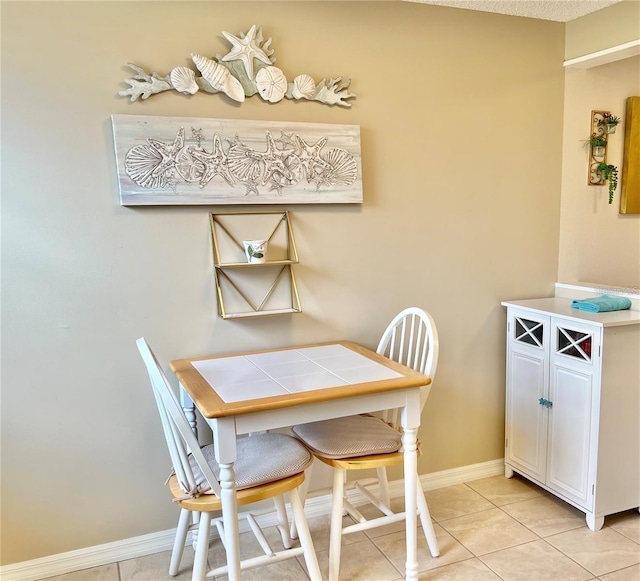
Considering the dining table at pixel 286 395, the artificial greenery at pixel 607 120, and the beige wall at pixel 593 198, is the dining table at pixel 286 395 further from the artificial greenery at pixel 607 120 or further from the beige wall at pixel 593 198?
the artificial greenery at pixel 607 120

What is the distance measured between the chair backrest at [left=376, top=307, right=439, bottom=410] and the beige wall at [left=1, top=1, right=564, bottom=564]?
158 mm

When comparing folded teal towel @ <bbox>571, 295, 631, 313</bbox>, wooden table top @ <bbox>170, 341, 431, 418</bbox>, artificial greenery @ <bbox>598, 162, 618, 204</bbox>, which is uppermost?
artificial greenery @ <bbox>598, 162, 618, 204</bbox>

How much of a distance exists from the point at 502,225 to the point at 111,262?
6.11ft

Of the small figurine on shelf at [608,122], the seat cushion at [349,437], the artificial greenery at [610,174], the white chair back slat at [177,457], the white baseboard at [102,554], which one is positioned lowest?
the white baseboard at [102,554]

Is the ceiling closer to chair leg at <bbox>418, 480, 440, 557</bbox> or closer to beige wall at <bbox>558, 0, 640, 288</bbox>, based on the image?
beige wall at <bbox>558, 0, 640, 288</bbox>

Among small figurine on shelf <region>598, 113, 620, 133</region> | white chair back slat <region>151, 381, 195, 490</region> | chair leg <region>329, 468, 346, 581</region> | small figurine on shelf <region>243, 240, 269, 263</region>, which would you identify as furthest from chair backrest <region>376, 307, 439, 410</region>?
small figurine on shelf <region>598, 113, 620, 133</region>

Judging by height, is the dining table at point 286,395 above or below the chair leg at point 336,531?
above

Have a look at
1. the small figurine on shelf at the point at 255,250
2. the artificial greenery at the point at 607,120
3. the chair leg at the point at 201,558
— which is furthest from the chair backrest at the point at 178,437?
the artificial greenery at the point at 607,120

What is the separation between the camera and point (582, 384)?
7.77ft

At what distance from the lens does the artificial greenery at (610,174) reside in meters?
2.92

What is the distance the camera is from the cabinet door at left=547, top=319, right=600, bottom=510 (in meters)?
2.33

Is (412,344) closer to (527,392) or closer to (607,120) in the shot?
(527,392)

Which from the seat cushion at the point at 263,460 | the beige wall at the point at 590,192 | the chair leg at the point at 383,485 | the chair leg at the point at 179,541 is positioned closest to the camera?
the seat cushion at the point at 263,460

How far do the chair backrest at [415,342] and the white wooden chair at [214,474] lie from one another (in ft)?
1.78
